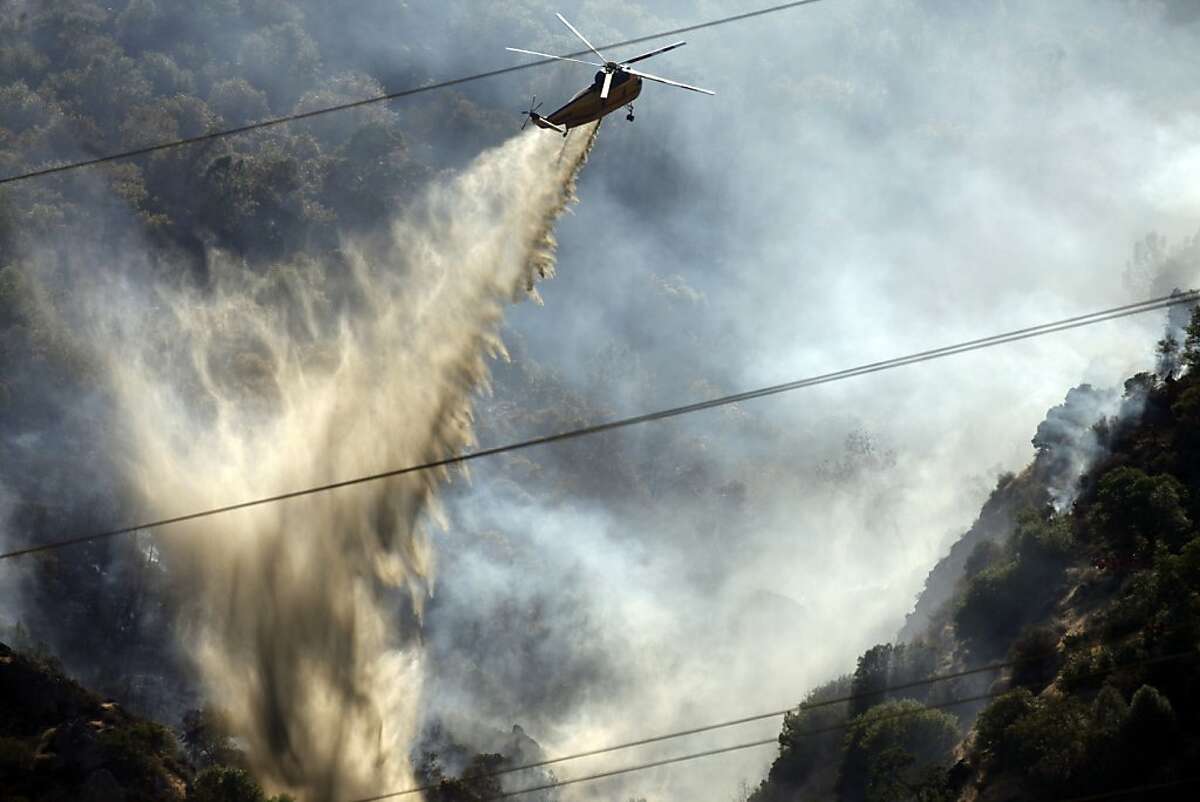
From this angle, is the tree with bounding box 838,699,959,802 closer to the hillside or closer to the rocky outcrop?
the hillside

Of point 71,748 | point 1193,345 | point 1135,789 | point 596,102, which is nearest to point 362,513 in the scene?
point 71,748

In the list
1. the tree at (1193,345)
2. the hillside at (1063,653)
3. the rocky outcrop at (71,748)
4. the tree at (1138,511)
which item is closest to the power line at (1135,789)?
the hillside at (1063,653)

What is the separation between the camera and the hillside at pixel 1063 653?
2527 inches

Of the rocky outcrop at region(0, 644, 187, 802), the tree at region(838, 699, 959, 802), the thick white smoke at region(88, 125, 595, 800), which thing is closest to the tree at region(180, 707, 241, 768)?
the thick white smoke at region(88, 125, 595, 800)

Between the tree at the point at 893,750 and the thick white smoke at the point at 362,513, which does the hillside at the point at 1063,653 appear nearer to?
the tree at the point at 893,750

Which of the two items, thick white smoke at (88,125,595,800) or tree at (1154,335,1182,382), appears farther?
tree at (1154,335,1182,382)

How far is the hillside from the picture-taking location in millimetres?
64188

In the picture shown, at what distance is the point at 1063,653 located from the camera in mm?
76938

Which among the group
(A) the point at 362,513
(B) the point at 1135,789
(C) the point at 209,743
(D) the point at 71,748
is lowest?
(D) the point at 71,748

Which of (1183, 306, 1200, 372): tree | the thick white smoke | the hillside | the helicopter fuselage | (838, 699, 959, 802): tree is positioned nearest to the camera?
the helicopter fuselage

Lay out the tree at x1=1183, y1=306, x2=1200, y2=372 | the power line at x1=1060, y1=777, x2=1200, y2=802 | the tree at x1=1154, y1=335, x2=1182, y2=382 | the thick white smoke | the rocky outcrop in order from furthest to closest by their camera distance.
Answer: the tree at x1=1154, y1=335, x2=1182, y2=382 → the tree at x1=1183, y1=306, x2=1200, y2=372 → the thick white smoke → the rocky outcrop → the power line at x1=1060, y1=777, x2=1200, y2=802

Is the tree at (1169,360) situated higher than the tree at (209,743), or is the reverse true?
the tree at (1169,360)

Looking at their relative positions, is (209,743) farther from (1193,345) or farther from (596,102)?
(1193,345)

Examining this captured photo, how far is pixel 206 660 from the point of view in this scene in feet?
282
